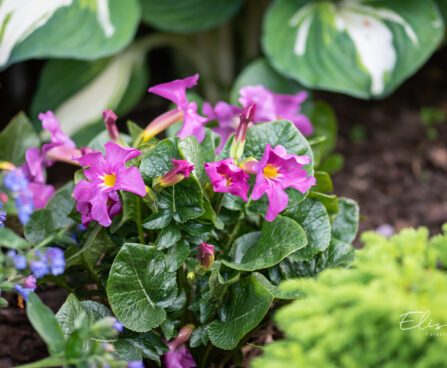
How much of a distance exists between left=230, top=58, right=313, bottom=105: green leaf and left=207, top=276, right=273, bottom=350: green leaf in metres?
1.01

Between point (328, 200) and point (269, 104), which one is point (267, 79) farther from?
point (328, 200)

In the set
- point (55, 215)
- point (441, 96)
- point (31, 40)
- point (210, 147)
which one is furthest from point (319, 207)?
point (441, 96)

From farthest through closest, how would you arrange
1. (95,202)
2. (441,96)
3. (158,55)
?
(158,55), (441,96), (95,202)

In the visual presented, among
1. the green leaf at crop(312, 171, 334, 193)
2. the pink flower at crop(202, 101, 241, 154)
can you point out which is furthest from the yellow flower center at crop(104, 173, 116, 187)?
the green leaf at crop(312, 171, 334, 193)

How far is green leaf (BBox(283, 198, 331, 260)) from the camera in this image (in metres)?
0.98

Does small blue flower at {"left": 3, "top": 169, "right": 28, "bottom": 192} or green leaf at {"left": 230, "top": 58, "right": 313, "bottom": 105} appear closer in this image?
small blue flower at {"left": 3, "top": 169, "right": 28, "bottom": 192}

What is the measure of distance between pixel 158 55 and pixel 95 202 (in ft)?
6.29

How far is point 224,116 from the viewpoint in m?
1.20

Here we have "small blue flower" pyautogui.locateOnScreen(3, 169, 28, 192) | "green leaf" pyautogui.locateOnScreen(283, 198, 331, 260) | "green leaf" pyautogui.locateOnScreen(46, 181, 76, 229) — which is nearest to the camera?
"small blue flower" pyautogui.locateOnScreen(3, 169, 28, 192)

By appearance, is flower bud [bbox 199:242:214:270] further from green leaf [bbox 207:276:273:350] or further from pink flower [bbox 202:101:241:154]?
pink flower [bbox 202:101:241:154]

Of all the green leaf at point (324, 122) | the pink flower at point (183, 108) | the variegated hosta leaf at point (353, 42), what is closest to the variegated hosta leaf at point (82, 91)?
the variegated hosta leaf at point (353, 42)

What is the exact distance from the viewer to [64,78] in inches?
74.7

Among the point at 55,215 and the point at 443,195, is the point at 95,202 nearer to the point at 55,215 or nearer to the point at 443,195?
the point at 55,215

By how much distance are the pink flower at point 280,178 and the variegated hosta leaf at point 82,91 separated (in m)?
1.05
